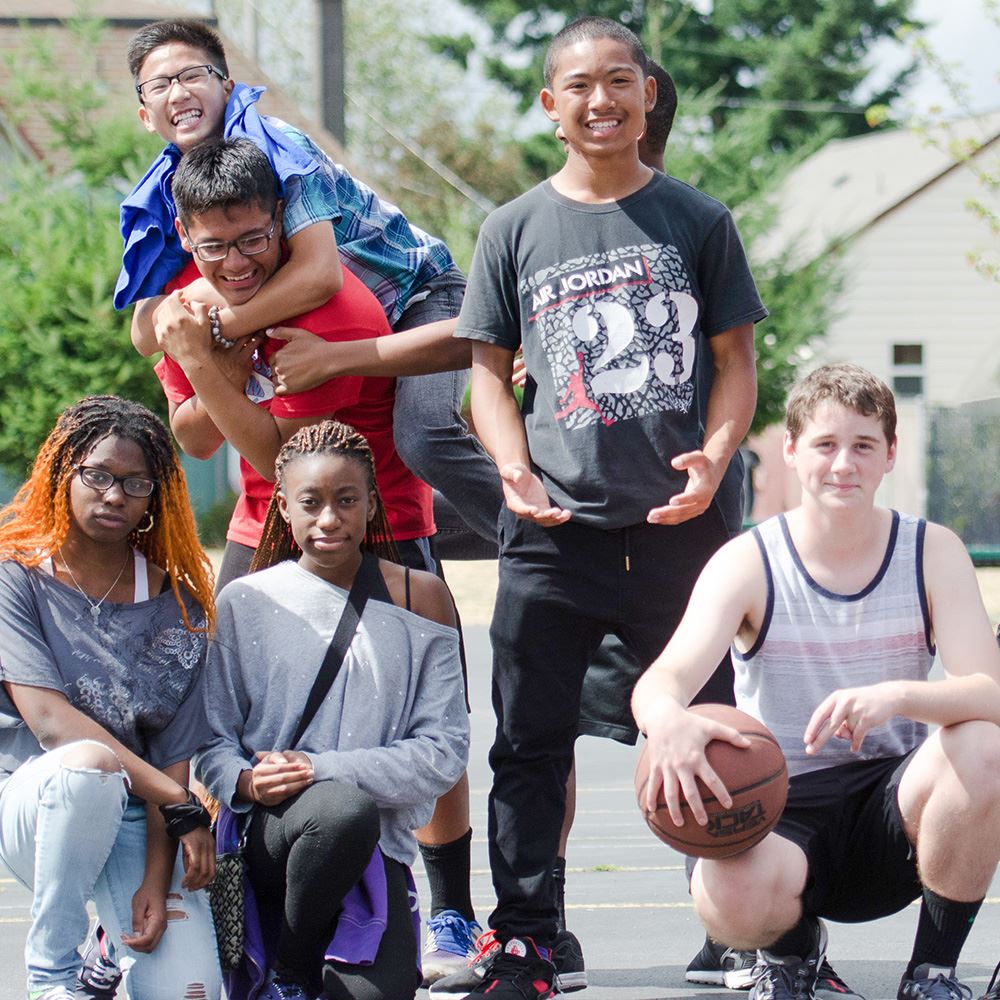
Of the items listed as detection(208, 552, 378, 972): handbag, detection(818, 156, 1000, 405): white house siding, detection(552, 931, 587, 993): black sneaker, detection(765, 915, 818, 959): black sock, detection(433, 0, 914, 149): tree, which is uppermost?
detection(433, 0, 914, 149): tree

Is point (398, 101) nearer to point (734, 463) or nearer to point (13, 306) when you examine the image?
point (13, 306)

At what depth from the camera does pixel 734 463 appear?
4.23 meters

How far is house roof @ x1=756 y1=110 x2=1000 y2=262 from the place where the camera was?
29516mm

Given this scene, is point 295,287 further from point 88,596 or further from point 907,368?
point 907,368

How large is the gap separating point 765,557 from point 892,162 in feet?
103

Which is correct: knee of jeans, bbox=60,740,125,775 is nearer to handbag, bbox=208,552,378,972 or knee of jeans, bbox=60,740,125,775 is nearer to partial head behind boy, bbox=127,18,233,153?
handbag, bbox=208,552,378,972

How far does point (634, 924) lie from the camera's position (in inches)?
186

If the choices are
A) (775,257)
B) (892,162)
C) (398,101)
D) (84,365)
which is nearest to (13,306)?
(84,365)

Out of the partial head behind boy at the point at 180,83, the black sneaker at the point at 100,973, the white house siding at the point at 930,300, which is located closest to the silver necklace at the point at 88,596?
the black sneaker at the point at 100,973

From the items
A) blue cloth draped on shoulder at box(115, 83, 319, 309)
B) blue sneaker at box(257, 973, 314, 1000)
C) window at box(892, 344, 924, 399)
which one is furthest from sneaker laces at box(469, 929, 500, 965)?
window at box(892, 344, 924, 399)

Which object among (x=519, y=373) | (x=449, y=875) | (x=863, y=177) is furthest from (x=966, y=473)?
(x=449, y=875)

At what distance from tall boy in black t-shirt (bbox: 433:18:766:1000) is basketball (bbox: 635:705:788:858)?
A: 0.63 meters

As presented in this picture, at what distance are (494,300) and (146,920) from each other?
1616mm

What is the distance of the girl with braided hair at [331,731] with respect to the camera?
3.46 meters
